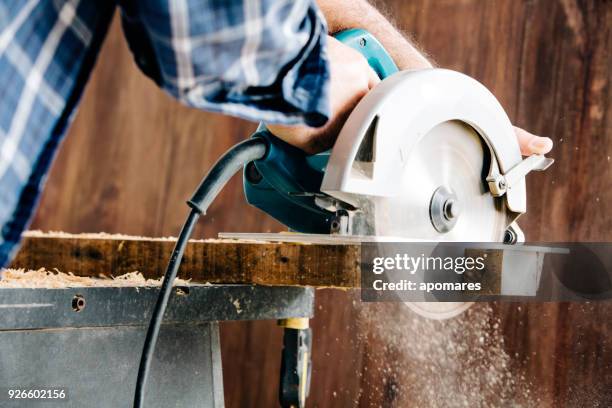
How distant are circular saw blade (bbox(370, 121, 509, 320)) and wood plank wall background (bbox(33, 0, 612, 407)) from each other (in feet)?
1.38

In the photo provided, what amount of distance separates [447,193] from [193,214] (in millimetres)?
382

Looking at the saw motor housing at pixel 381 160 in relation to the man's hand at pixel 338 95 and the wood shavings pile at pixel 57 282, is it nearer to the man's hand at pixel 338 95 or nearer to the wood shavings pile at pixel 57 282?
the man's hand at pixel 338 95

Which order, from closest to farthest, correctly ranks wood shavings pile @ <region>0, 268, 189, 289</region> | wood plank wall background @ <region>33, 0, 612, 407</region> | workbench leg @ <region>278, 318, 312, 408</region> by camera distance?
1. wood shavings pile @ <region>0, 268, 189, 289</region>
2. workbench leg @ <region>278, 318, 312, 408</region>
3. wood plank wall background @ <region>33, 0, 612, 407</region>

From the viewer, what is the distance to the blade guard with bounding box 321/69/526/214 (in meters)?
0.95

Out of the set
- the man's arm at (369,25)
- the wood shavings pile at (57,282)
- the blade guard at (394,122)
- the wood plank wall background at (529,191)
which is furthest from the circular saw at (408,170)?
the wood plank wall background at (529,191)

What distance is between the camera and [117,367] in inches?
40.1

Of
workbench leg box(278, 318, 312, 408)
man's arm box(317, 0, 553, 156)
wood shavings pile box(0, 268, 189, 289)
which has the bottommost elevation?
workbench leg box(278, 318, 312, 408)

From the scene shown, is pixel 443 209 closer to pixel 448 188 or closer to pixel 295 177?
pixel 448 188

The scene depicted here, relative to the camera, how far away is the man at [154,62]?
1.87 ft

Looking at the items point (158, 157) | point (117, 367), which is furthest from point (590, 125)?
point (158, 157)

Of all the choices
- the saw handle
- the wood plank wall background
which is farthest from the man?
the wood plank wall background

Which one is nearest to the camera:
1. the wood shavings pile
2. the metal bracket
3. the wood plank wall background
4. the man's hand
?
the man's hand

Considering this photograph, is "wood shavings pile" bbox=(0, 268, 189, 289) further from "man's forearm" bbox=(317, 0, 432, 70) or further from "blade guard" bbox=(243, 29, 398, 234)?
"man's forearm" bbox=(317, 0, 432, 70)

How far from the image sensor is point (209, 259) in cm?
121
